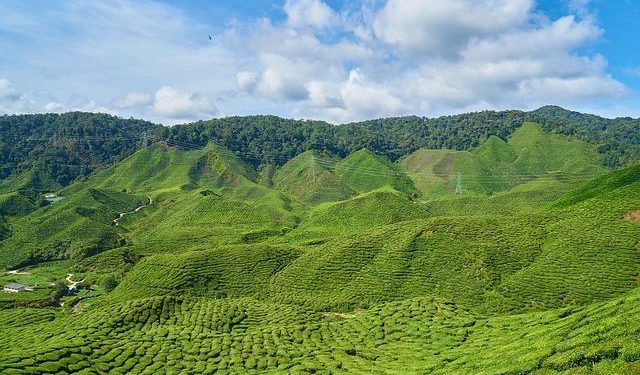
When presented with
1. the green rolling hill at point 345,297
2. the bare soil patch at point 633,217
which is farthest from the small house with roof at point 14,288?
the bare soil patch at point 633,217

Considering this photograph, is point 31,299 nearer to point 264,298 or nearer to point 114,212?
point 264,298

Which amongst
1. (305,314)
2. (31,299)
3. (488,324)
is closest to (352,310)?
(305,314)

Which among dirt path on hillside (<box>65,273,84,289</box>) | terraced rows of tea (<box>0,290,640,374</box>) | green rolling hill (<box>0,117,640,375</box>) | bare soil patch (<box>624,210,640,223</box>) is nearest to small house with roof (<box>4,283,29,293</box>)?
green rolling hill (<box>0,117,640,375</box>)

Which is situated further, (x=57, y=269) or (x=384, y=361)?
(x=57, y=269)

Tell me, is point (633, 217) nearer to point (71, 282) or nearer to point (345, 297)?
point (345, 297)

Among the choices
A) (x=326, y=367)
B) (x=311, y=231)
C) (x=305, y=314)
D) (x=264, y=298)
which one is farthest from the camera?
(x=311, y=231)

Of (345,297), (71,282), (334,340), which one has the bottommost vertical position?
(334,340)

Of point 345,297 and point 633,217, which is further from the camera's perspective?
point 633,217

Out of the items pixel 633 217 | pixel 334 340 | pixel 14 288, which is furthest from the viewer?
pixel 14 288

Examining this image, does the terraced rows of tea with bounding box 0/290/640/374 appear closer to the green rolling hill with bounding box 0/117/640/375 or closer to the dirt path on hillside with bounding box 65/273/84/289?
the green rolling hill with bounding box 0/117/640/375

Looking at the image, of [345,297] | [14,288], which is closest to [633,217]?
[345,297]

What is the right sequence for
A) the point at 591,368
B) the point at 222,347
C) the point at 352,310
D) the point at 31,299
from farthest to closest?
1. the point at 31,299
2. the point at 352,310
3. the point at 222,347
4. the point at 591,368
